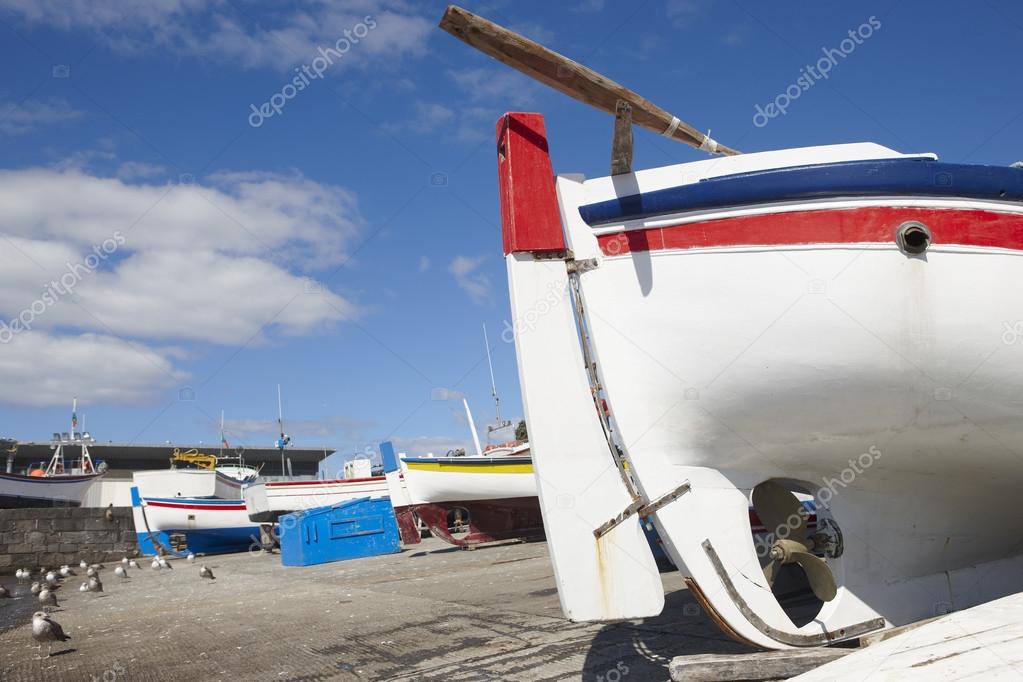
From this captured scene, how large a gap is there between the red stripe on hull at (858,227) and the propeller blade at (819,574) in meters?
1.80

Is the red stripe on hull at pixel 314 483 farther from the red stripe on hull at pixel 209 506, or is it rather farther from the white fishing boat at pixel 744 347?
the white fishing boat at pixel 744 347

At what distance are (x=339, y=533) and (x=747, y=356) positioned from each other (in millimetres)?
11224

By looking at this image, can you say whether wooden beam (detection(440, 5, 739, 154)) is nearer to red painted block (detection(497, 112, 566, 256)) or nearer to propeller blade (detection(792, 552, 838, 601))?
red painted block (detection(497, 112, 566, 256))

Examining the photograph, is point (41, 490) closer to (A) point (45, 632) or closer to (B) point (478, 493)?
(B) point (478, 493)

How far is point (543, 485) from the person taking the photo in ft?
11.4

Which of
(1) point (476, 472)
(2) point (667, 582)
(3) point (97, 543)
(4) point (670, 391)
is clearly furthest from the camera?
(3) point (97, 543)

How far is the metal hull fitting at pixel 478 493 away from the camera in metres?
13.4

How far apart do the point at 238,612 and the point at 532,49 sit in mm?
6282

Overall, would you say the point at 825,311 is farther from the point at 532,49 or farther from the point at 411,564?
the point at 411,564

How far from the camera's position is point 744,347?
11.6 ft

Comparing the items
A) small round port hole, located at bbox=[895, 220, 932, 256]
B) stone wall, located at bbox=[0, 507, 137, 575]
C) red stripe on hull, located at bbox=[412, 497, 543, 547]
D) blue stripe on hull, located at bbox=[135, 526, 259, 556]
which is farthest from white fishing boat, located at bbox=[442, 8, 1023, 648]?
blue stripe on hull, located at bbox=[135, 526, 259, 556]

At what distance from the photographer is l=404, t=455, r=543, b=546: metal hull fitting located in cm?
1339

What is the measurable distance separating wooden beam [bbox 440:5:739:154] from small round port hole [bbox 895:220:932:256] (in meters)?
1.36

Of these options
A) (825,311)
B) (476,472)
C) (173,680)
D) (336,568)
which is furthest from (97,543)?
(825,311)
